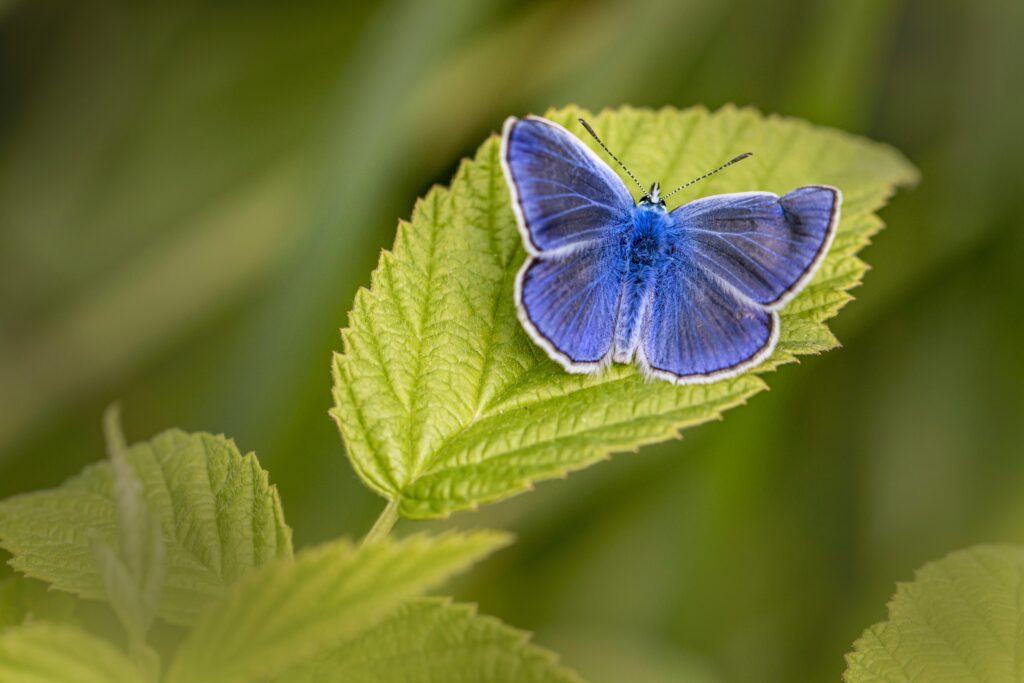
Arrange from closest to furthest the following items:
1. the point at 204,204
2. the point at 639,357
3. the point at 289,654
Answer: the point at 289,654, the point at 639,357, the point at 204,204

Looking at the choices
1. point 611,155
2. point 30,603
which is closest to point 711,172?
point 611,155

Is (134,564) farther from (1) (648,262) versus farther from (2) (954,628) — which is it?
(1) (648,262)

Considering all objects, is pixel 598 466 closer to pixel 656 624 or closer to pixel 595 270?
pixel 656 624

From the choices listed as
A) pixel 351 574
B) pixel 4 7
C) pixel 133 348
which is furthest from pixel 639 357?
pixel 4 7

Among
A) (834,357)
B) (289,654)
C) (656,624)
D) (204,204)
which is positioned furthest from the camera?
(204,204)

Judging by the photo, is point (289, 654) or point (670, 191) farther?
Answer: point (670, 191)

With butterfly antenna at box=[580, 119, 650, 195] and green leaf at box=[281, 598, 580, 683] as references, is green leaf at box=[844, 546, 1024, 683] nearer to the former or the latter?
green leaf at box=[281, 598, 580, 683]

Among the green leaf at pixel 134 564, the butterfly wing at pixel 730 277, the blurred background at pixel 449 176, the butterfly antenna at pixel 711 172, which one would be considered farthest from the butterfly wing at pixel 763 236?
the blurred background at pixel 449 176

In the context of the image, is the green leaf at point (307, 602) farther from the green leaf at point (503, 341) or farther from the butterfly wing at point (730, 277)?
the butterfly wing at point (730, 277)
